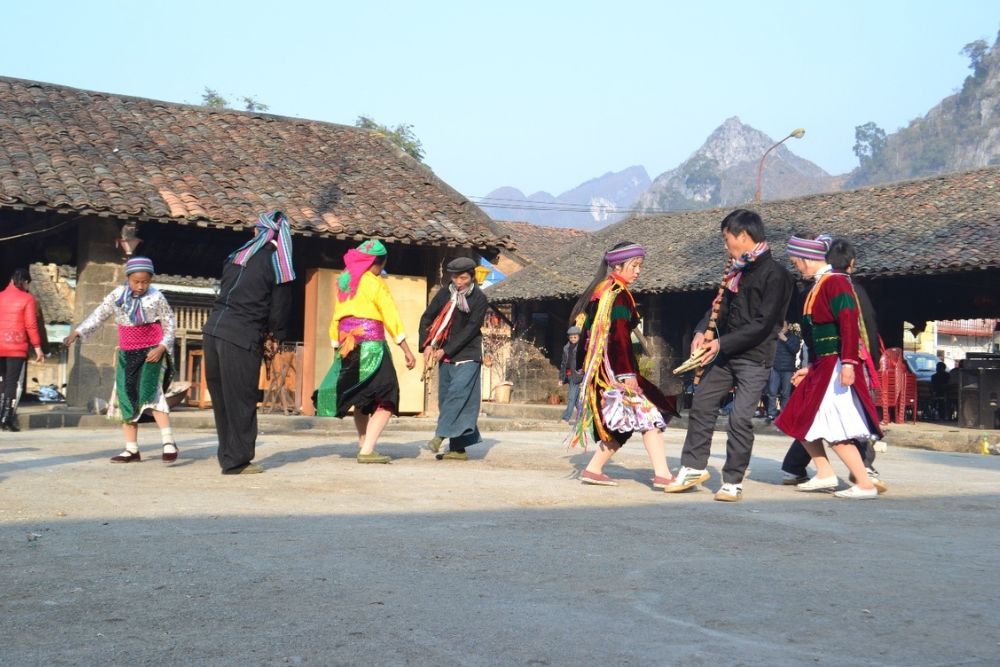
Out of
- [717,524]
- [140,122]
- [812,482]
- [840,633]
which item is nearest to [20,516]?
[717,524]

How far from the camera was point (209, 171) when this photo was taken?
17953mm

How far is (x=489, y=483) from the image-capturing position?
27.2 feet

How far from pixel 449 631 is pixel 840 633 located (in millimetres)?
1249

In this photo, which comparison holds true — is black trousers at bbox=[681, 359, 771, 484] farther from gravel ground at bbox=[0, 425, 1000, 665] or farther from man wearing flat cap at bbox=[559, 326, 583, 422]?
man wearing flat cap at bbox=[559, 326, 583, 422]

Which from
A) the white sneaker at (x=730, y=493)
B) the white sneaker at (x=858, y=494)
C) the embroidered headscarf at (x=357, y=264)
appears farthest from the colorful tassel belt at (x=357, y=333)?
the white sneaker at (x=858, y=494)

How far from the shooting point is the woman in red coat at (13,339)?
13648mm

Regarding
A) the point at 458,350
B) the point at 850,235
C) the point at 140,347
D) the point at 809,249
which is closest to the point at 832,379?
the point at 809,249

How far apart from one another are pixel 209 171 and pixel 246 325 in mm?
9867

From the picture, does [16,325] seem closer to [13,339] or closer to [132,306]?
[13,339]

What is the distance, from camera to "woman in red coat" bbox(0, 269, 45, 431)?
44.8 ft

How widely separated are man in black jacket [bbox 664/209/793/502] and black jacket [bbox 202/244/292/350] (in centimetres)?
293

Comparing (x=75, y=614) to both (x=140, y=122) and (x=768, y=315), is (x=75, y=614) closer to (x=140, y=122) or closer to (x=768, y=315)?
(x=768, y=315)

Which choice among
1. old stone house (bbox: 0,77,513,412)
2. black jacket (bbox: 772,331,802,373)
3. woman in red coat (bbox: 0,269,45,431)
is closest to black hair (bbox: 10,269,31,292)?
woman in red coat (bbox: 0,269,45,431)

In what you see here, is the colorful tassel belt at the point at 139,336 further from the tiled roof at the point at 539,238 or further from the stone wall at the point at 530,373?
the tiled roof at the point at 539,238
